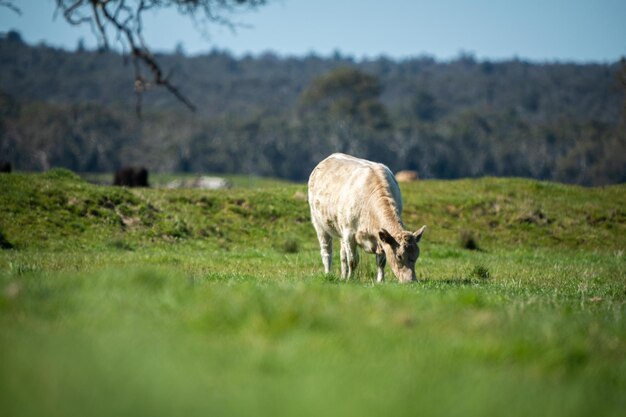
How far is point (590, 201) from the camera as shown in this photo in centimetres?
3269

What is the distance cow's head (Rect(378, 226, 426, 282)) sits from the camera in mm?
12602

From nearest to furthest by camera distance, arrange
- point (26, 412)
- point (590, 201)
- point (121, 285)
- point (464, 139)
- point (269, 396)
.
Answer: point (26, 412)
point (269, 396)
point (121, 285)
point (590, 201)
point (464, 139)

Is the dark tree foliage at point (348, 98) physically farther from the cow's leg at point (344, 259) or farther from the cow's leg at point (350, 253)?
the cow's leg at point (350, 253)

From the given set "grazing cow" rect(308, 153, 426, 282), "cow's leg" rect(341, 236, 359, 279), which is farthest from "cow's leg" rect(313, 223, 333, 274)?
"cow's leg" rect(341, 236, 359, 279)

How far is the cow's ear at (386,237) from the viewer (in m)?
12.6

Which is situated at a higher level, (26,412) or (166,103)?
(166,103)

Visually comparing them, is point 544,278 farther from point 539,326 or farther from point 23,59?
point 23,59

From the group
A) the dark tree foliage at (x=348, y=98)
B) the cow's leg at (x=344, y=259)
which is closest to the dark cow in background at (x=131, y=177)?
the cow's leg at (x=344, y=259)

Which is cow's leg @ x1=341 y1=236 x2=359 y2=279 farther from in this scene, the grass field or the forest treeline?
the forest treeline

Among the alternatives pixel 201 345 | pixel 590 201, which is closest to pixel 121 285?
pixel 201 345

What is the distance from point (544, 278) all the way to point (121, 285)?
1006cm

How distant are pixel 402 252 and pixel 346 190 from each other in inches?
94.5

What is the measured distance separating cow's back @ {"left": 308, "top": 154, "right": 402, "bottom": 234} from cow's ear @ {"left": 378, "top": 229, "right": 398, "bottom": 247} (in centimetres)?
100

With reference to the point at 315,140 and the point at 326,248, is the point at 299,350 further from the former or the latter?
the point at 315,140
